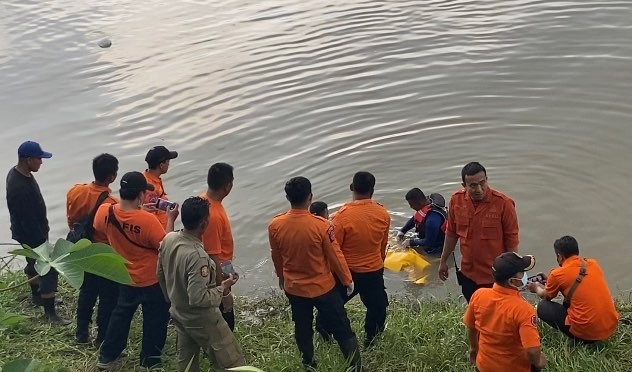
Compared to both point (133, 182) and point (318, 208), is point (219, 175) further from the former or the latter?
point (318, 208)

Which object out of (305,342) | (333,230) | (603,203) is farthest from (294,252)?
(603,203)

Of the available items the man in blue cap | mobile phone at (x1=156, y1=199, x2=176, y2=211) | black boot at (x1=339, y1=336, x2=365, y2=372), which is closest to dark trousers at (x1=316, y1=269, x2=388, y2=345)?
black boot at (x1=339, y1=336, x2=365, y2=372)

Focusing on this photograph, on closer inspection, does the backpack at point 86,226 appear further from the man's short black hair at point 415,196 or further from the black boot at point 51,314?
the man's short black hair at point 415,196

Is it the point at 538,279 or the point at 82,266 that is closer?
the point at 82,266

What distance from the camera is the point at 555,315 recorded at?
216 inches

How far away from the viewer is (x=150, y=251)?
5207 millimetres

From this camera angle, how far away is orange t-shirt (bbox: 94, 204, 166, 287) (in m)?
5.05

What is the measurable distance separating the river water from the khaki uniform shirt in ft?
10.3

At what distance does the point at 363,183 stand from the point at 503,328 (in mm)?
1516

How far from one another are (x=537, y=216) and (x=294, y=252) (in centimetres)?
434

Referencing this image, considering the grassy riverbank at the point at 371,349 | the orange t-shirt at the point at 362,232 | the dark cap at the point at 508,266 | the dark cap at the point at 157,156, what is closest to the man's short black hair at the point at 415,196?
the grassy riverbank at the point at 371,349

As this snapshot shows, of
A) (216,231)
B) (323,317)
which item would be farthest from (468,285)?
(216,231)

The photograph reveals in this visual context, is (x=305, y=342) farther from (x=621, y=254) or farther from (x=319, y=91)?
(x=319, y=91)

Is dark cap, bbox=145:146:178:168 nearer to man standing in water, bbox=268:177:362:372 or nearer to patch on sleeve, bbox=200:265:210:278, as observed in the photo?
man standing in water, bbox=268:177:362:372
